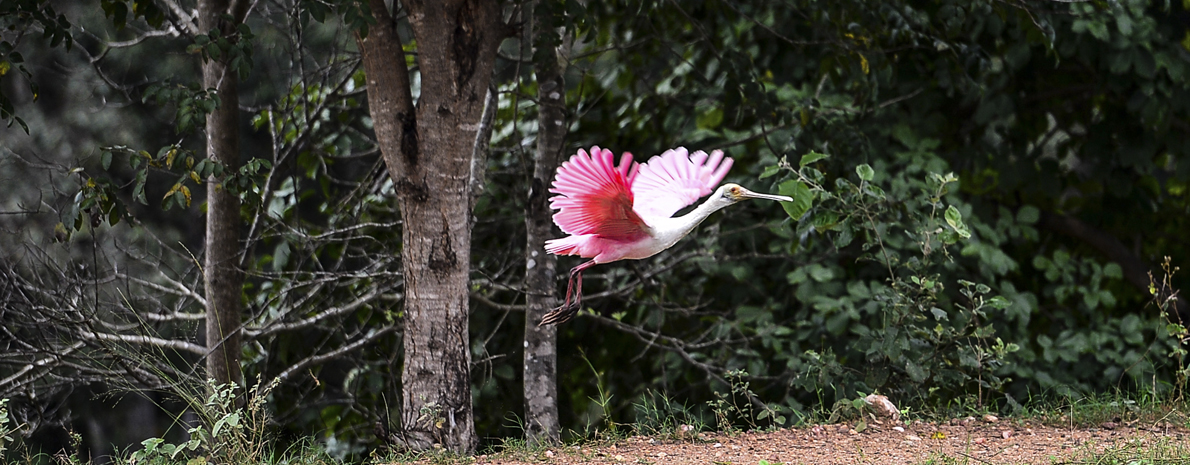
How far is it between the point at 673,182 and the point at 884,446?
153 cm

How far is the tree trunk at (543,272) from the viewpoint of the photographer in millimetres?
4879

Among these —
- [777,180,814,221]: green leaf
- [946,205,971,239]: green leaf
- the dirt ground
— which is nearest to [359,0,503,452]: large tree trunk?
the dirt ground

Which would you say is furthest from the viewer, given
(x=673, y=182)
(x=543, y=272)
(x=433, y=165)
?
(x=543, y=272)

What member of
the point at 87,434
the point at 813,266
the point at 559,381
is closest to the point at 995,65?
the point at 813,266

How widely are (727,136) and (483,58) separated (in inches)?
87.5

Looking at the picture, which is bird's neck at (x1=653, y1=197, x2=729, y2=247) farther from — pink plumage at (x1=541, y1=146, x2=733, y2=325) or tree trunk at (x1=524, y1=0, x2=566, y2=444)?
tree trunk at (x1=524, y1=0, x2=566, y2=444)

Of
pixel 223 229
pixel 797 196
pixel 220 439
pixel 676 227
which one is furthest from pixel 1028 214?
pixel 220 439

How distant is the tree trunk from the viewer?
488 cm

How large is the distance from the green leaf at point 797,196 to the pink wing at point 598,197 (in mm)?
1502

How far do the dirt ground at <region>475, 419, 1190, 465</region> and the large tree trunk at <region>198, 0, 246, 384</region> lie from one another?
179 centimetres

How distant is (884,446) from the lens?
158 inches

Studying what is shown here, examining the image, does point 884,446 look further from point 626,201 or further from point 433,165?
point 433,165

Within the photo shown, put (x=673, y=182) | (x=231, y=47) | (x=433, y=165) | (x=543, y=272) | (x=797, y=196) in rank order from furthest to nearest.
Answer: (x=543, y=272), (x=797, y=196), (x=433, y=165), (x=231, y=47), (x=673, y=182)

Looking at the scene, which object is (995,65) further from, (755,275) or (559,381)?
(559,381)
